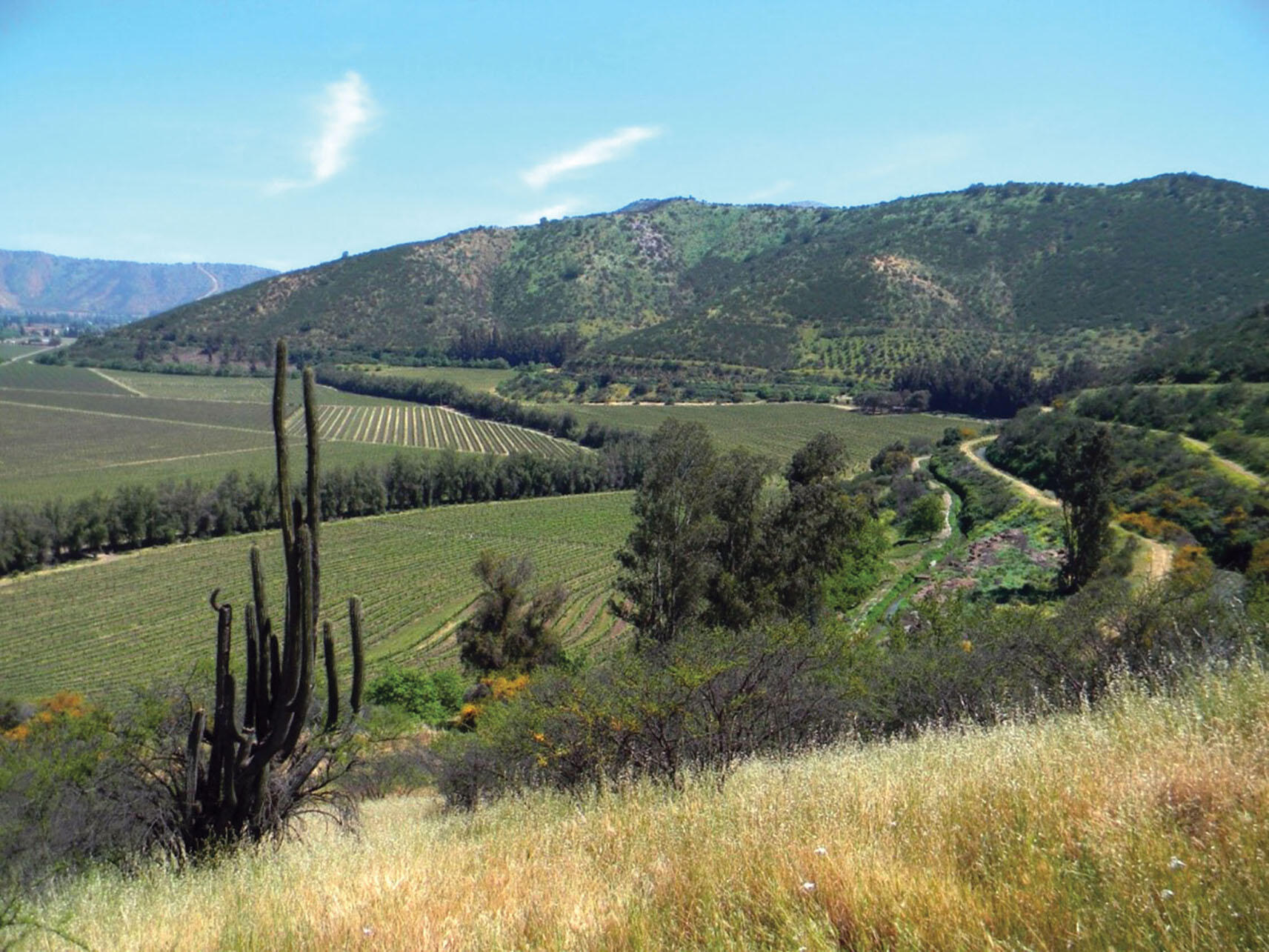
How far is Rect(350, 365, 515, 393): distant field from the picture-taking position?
140625 millimetres

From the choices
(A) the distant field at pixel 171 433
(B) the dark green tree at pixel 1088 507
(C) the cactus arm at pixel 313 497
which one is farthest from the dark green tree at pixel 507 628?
(A) the distant field at pixel 171 433

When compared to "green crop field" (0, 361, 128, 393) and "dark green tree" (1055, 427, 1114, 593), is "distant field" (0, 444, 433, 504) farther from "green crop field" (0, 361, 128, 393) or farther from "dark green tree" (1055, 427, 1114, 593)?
"dark green tree" (1055, 427, 1114, 593)

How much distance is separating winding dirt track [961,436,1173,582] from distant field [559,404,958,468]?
979 cm

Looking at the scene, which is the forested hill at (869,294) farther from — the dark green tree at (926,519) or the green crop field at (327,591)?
the dark green tree at (926,519)

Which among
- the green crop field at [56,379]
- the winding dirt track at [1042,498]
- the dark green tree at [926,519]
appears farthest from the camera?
the green crop field at [56,379]

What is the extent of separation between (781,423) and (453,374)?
79.4m

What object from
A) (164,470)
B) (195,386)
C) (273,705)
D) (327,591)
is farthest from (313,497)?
(195,386)

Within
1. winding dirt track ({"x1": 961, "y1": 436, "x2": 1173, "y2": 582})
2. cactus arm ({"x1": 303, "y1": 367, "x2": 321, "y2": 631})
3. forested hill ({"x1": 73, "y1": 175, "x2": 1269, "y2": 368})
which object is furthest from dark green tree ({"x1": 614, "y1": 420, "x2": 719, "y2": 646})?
forested hill ({"x1": 73, "y1": 175, "x2": 1269, "y2": 368})

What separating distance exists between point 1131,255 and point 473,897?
15306cm

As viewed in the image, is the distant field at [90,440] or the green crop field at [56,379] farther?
the green crop field at [56,379]

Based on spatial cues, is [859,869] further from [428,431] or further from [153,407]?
[153,407]

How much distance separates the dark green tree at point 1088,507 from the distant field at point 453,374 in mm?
111597

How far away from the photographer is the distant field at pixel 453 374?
461 feet

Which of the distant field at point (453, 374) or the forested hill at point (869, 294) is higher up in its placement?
the forested hill at point (869, 294)
